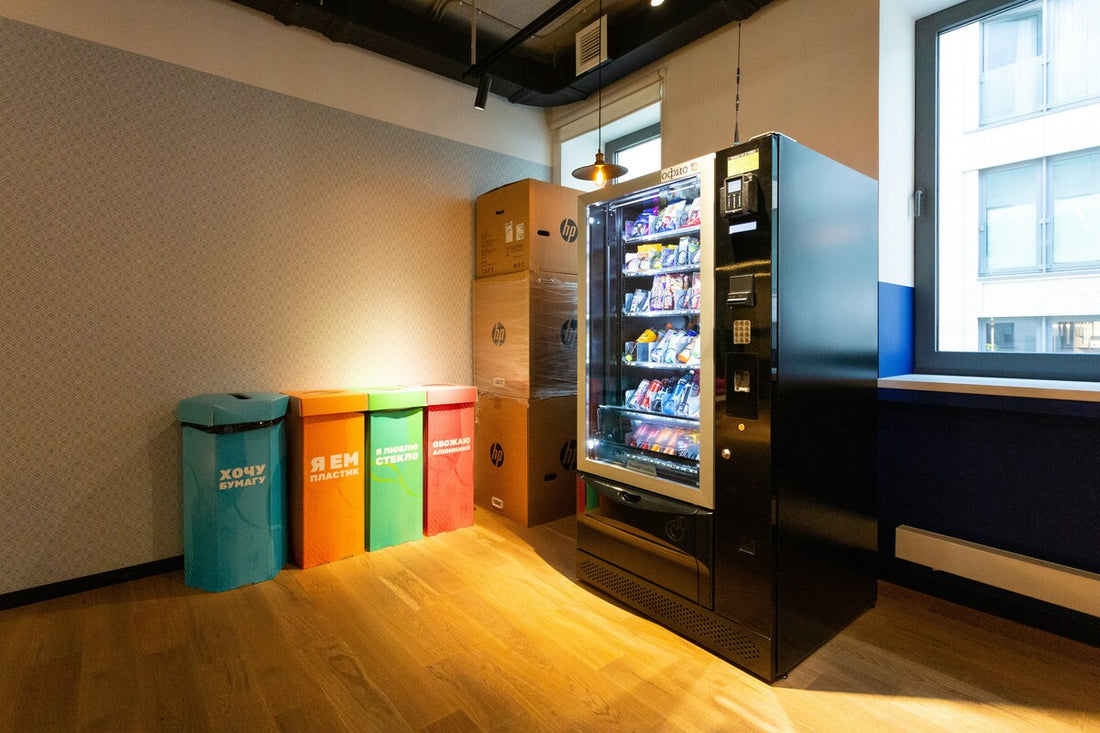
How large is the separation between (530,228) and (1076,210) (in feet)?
8.99

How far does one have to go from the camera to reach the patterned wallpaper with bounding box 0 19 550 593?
252 cm

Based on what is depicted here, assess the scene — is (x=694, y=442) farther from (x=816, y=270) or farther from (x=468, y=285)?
(x=468, y=285)

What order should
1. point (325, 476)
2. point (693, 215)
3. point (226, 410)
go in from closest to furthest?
point (693, 215) < point (226, 410) < point (325, 476)

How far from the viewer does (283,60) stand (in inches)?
127

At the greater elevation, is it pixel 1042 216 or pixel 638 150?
pixel 638 150

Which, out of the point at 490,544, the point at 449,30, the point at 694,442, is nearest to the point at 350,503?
the point at 490,544

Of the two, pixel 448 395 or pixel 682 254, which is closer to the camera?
pixel 682 254

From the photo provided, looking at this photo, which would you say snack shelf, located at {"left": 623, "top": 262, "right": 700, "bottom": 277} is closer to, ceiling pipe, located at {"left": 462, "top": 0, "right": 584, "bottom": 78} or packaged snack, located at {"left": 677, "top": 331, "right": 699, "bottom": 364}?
packaged snack, located at {"left": 677, "top": 331, "right": 699, "bottom": 364}

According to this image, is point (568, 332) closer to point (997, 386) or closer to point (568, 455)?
point (568, 455)

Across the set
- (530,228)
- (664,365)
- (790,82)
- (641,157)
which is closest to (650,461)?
(664,365)

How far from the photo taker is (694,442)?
2367mm

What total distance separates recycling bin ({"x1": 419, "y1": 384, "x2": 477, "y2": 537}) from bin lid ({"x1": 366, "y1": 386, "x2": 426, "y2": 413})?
6 centimetres

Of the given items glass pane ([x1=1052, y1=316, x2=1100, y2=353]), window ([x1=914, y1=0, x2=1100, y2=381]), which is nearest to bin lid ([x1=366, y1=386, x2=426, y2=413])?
window ([x1=914, y1=0, x2=1100, y2=381])

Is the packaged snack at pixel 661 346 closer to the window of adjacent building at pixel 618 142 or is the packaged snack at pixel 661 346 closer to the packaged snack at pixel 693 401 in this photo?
the packaged snack at pixel 693 401
